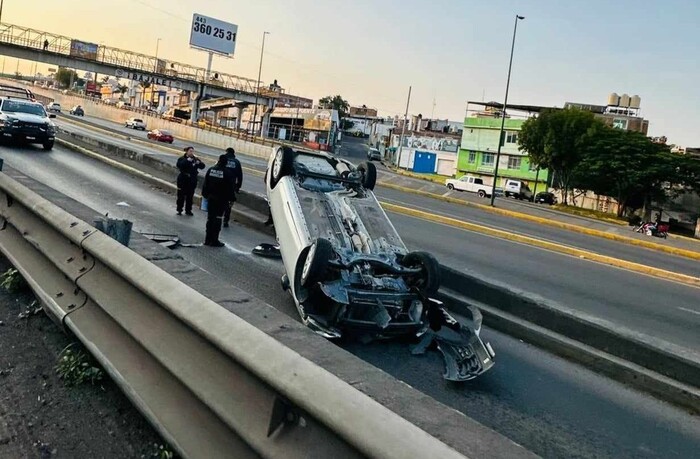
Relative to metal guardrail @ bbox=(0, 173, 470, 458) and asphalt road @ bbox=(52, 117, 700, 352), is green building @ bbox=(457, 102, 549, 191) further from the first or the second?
metal guardrail @ bbox=(0, 173, 470, 458)

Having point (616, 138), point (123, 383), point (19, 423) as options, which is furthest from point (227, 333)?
point (616, 138)

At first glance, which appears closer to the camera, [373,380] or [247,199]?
[373,380]

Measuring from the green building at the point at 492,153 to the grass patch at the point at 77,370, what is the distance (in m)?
63.4

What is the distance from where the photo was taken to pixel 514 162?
222ft

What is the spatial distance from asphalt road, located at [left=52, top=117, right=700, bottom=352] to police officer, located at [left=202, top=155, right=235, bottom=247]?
428cm

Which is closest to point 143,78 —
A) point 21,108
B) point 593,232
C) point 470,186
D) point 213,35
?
point 213,35

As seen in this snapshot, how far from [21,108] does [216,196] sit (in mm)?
16253

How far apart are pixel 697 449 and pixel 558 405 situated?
3.39 feet

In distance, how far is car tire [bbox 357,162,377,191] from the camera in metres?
8.66

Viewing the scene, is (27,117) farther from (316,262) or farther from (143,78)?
(143,78)

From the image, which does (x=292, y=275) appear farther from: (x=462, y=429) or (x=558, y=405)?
(x=462, y=429)

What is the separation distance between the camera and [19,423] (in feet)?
10.5

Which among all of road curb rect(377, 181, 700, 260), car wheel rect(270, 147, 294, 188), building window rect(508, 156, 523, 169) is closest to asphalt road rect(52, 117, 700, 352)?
road curb rect(377, 181, 700, 260)

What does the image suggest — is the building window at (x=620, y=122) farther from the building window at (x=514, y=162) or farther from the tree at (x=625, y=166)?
the tree at (x=625, y=166)
